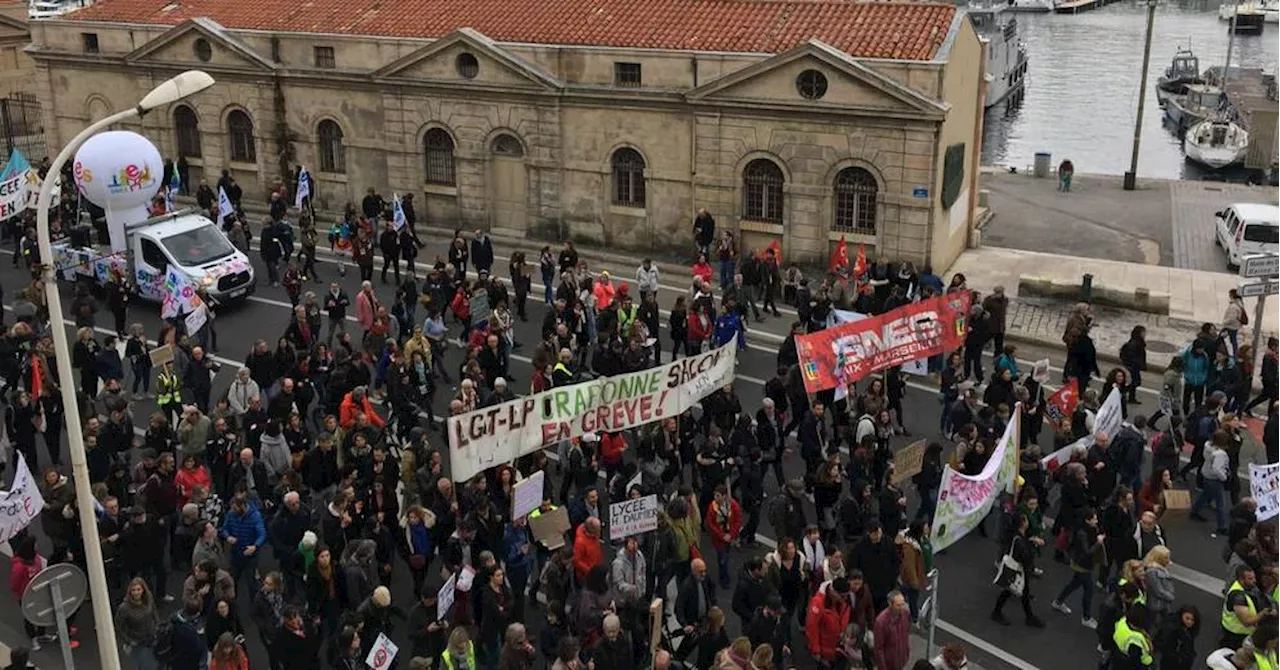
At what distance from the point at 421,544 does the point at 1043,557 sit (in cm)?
804

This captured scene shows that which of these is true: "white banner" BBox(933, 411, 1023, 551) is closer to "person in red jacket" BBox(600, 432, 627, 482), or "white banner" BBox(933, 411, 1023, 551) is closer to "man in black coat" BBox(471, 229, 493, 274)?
"person in red jacket" BBox(600, 432, 627, 482)

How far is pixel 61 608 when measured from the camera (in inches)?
448

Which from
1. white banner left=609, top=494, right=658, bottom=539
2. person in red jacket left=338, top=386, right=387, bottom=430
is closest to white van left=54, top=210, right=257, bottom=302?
person in red jacket left=338, top=386, right=387, bottom=430

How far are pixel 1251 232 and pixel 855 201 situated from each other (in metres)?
10.7

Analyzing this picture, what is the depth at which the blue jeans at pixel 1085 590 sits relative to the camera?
1468 centimetres

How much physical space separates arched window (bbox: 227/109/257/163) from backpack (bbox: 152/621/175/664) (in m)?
24.9

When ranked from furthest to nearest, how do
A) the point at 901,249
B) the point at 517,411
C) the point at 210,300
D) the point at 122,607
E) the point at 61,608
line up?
the point at 901,249
the point at 210,300
the point at 517,411
the point at 122,607
the point at 61,608

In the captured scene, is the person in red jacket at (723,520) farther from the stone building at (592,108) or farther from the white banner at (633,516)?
the stone building at (592,108)

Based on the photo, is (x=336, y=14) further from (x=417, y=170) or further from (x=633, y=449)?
(x=633, y=449)

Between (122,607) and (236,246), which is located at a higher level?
(236,246)

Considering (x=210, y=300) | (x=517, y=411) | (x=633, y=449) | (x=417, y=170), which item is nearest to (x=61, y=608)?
(x=517, y=411)

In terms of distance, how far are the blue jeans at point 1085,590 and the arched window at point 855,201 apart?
14231mm

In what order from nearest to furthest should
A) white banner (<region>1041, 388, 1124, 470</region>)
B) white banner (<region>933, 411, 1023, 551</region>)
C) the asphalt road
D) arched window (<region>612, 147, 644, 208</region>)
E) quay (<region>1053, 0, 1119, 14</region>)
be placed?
white banner (<region>933, 411, 1023, 551</region>), the asphalt road, white banner (<region>1041, 388, 1124, 470</region>), arched window (<region>612, 147, 644, 208</region>), quay (<region>1053, 0, 1119, 14</region>)

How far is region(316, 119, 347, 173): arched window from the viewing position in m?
34.4
